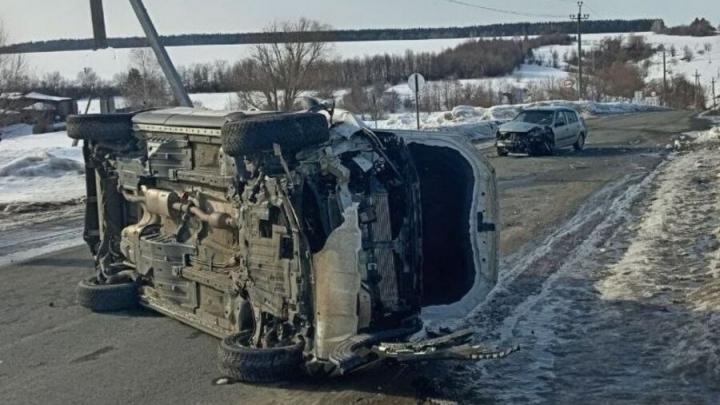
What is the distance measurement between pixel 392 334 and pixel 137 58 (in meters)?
45.4

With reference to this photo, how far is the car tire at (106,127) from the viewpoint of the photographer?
8391 mm

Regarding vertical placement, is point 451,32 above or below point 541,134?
above

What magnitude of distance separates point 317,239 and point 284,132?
72cm

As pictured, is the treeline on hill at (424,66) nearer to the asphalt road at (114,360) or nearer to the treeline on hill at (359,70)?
the treeline on hill at (359,70)

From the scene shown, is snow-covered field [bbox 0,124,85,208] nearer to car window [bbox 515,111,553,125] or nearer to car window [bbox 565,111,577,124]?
car window [bbox 515,111,553,125]

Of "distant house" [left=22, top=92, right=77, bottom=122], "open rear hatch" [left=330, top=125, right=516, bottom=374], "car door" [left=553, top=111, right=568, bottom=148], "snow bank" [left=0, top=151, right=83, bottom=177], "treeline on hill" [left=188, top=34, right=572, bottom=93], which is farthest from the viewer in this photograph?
"treeline on hill" [left=188, top=34, right=572, bottom=93]

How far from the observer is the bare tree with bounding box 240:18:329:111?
144ft

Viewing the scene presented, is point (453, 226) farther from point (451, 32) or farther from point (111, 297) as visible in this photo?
point (451, 32)

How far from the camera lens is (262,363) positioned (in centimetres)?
582

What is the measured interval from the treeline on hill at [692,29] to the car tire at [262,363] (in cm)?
15745

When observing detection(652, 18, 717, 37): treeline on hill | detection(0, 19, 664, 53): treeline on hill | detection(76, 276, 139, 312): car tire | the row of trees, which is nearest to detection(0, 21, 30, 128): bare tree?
the row of trees

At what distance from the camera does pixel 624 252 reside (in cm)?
993

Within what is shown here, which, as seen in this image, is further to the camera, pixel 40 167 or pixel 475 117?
pixel 475 117

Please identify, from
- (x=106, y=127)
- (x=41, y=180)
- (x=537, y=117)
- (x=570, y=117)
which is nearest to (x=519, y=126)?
(x=537, y=117)
